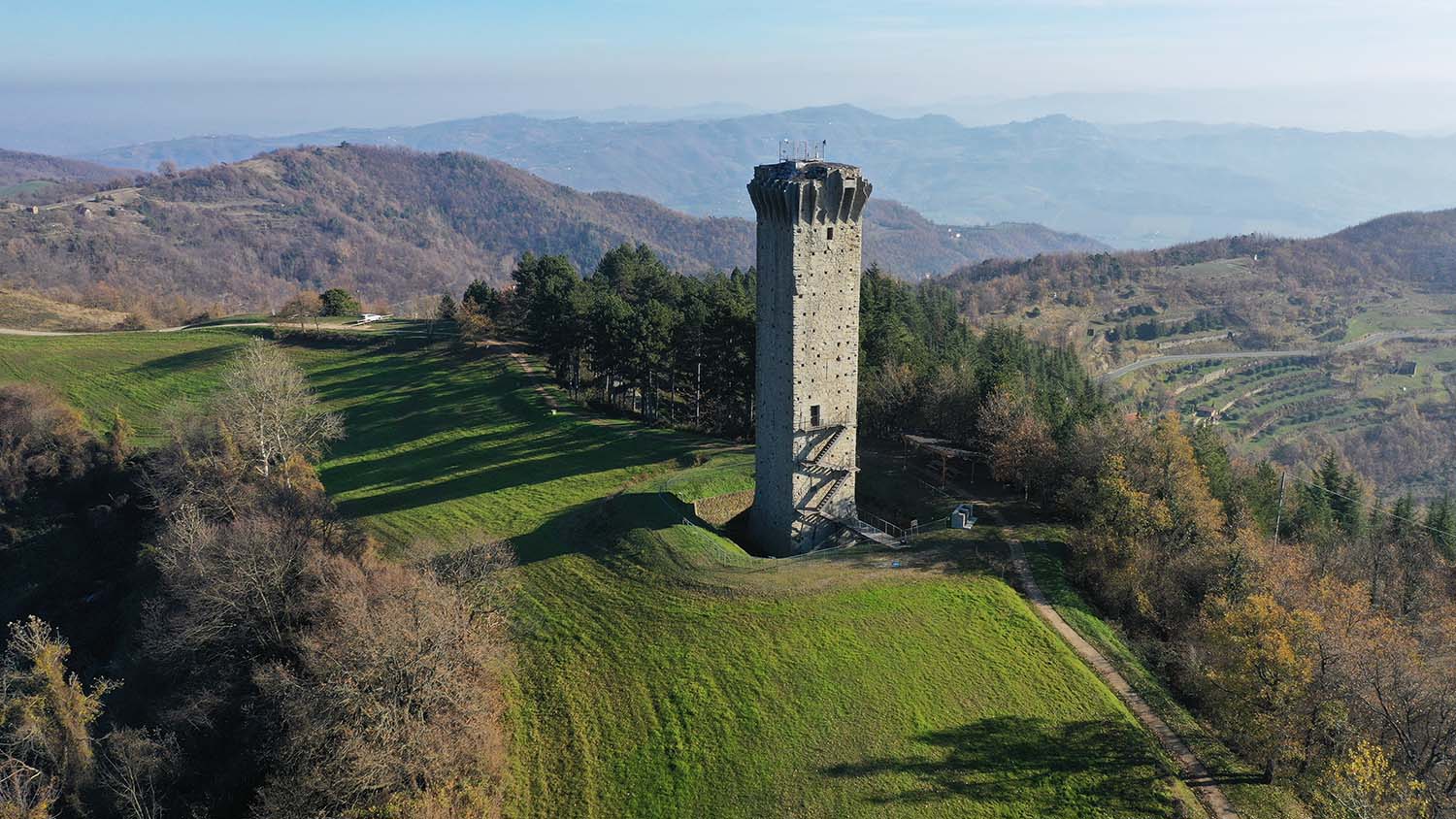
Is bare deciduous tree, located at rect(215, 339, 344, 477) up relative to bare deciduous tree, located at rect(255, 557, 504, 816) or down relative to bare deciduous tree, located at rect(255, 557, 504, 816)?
up

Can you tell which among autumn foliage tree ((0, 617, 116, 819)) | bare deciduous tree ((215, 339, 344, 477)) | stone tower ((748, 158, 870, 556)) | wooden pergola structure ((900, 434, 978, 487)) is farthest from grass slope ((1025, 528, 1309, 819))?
bare deciduous tree ((215, 339, 344, 477))

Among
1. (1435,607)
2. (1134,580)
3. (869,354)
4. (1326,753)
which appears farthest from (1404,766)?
(869,354)

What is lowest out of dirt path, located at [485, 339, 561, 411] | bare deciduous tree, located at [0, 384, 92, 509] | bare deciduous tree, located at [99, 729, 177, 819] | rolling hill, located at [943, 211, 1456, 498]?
rolling hill, located at [943, 211, 1456, 498]

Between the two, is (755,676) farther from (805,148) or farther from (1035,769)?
(805,148)

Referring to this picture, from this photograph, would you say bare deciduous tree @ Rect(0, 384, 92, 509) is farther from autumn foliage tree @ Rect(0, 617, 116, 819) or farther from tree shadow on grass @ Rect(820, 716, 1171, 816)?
tree shadow on grass @ Rect(820, 716, 1171, 816)

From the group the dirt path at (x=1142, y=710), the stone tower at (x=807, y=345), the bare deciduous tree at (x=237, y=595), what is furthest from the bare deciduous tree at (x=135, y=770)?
the dirt path at (x=1142, y=710)

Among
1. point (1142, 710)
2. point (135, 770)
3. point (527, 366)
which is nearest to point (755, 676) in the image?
point (1142, 710)

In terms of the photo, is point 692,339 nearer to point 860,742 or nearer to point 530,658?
point 530,658

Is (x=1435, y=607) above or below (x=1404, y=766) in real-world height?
below
